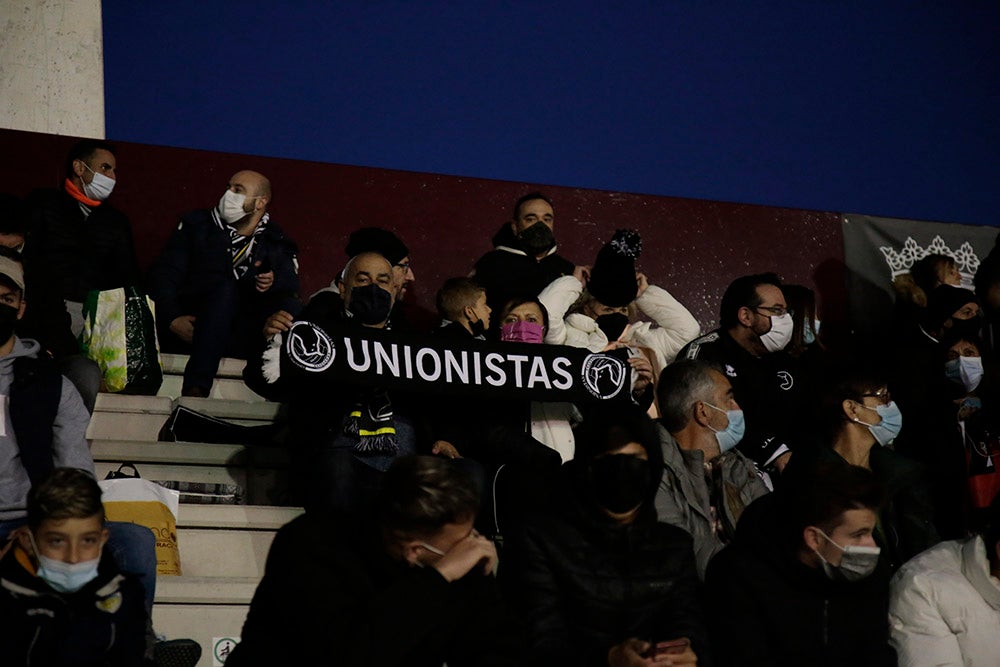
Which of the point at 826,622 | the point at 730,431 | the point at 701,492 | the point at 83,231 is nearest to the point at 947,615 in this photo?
the point at 826,622

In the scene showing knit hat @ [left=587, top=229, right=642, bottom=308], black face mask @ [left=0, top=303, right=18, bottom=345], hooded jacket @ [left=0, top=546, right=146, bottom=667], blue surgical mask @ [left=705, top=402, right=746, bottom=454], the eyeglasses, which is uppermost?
knit hat @ [left=587, top=229, right=642, bottom=308]

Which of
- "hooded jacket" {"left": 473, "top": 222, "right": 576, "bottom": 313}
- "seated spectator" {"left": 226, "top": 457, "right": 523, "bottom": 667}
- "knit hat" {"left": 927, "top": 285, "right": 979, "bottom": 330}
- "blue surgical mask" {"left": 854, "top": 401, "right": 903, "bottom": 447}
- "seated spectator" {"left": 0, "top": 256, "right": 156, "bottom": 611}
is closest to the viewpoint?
Result: "seated spectator" {"left": 226, "top": 457, "right": 523, "bottom": 667}

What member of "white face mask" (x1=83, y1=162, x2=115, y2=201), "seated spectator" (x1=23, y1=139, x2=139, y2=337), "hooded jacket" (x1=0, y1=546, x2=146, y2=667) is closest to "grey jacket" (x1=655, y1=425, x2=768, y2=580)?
"hooded jacket" (x1=0, y1=546, x2=146, y2=667)

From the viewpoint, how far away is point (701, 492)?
226 inches

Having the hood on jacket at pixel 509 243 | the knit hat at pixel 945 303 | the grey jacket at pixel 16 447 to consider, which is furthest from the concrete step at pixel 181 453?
the knit hat at pixel 945 303

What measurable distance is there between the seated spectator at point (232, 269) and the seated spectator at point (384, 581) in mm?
3588

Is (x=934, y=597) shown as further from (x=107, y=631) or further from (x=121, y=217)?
(x=121, y=217)

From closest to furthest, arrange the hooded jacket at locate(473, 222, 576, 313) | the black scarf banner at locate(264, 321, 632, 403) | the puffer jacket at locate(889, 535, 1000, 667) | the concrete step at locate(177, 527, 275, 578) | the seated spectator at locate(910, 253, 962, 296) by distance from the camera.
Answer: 1. the puffer jacket at locate(889, 535, 1000, 667)
2. the concrete step at locate(177, 527, 275, 578)
3. the black scarf banner at locate(264, 321, 632, 403)
4. the hooded jacket at locate(473, 222, 576, 313)
5. the seated spectator at locate(910, 253, 962, 296)

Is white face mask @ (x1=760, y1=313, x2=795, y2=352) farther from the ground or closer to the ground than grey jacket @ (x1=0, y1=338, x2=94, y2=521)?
farther from the ground

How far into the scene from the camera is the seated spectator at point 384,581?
368cm

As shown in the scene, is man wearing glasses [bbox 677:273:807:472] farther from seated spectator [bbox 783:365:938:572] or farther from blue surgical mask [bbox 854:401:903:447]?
blue surgical mask [bbox 854:401:903:447]

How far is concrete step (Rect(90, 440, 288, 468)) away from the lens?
6223 mm

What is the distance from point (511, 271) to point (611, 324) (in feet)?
2.27

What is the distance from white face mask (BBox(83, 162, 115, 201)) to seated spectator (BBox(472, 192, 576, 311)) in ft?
6.19
